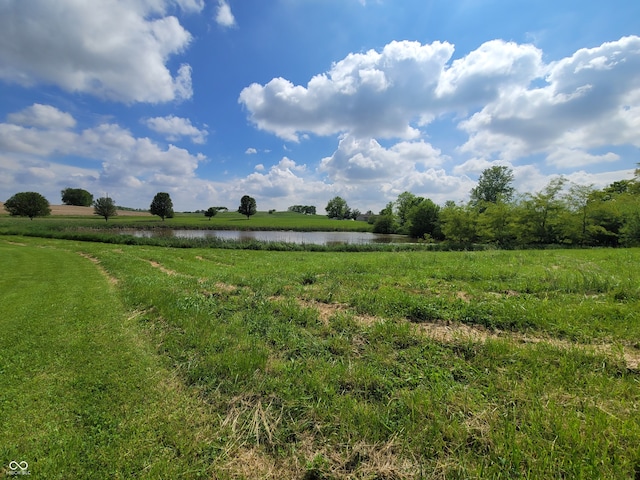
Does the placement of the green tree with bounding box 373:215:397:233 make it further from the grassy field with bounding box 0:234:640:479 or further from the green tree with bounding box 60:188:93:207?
the green tree with bounding box 60:188:93:207

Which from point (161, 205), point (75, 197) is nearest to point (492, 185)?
point (161, 205)

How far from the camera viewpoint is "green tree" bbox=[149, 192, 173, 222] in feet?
289

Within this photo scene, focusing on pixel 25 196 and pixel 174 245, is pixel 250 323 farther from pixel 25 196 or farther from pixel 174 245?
pixel 25 196

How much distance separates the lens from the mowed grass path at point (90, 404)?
8.36 feet

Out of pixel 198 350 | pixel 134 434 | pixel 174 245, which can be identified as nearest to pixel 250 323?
pixel 198 350

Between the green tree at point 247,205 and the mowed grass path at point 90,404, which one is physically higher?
the green tree at point 247,205

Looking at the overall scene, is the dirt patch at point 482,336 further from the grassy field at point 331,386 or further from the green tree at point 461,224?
the green tree at point 461,224

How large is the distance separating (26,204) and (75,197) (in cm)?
6785

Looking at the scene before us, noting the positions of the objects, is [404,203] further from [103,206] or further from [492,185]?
[103,206]

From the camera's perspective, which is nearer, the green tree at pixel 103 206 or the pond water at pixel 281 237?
the pond water at pixel 281 237

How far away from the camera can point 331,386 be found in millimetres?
3514

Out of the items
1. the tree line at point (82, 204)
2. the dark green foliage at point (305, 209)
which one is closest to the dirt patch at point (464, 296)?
the tree line at point (82, 204)

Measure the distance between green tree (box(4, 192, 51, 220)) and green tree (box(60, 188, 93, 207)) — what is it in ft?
205

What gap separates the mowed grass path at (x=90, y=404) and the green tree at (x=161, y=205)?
95.5 metres
